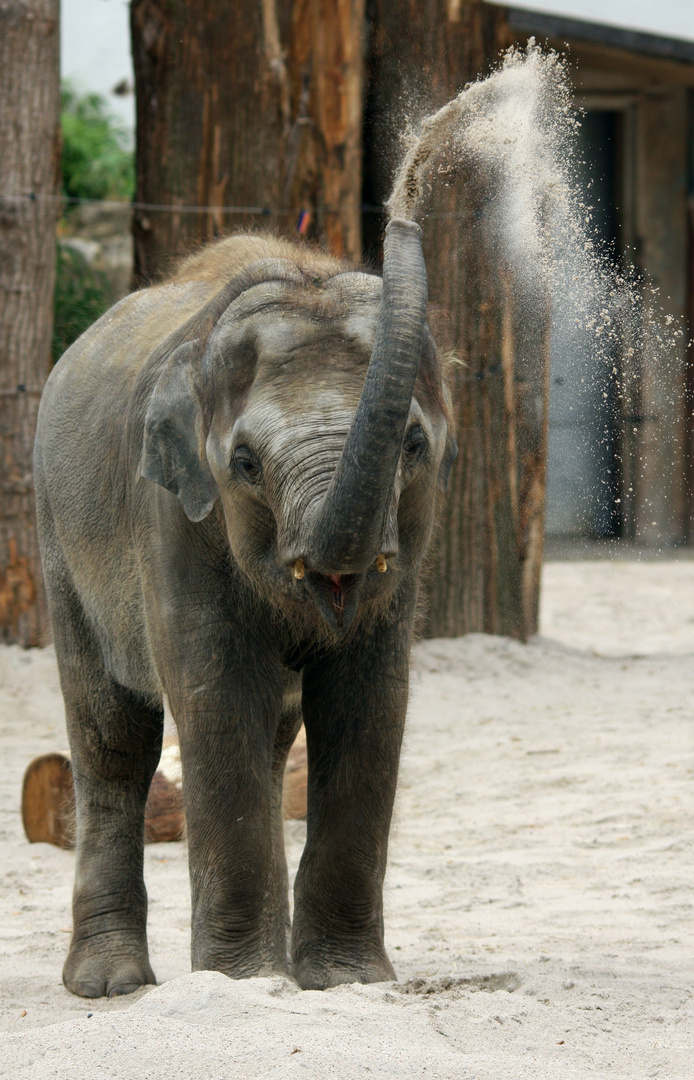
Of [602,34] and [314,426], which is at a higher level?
[602,34]

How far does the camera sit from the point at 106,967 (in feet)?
12.0

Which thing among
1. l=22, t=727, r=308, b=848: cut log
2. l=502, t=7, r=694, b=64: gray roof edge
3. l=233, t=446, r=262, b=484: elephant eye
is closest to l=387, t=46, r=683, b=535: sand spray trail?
l=233, t=446, r=262, b=484: elephant eye

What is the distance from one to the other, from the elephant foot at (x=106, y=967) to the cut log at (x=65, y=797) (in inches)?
50.5

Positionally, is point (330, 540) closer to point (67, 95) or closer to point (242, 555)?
point (242, 555)

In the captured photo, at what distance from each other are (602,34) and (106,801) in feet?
35.7

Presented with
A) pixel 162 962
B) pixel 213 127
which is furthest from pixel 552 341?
pixel 162 962

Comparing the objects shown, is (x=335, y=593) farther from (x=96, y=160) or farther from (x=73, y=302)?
(x=96, y=160)

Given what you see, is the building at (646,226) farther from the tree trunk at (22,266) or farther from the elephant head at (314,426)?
the elephant head at (314,426)

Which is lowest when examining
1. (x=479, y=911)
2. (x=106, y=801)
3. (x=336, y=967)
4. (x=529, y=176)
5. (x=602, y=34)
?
(x=479, y=911)

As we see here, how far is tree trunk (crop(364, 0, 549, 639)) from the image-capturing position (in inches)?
317

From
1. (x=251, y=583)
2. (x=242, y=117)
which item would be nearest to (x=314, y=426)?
(x=251, y=583)

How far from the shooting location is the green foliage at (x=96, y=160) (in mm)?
15883

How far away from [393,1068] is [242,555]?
1.02 meters

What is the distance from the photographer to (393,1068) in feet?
7.95
